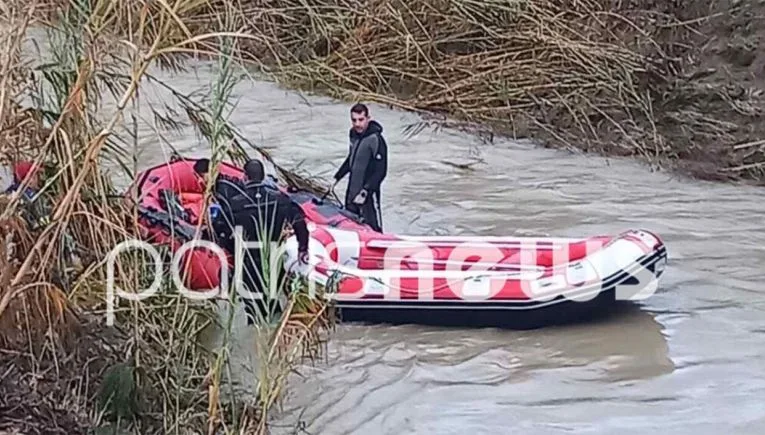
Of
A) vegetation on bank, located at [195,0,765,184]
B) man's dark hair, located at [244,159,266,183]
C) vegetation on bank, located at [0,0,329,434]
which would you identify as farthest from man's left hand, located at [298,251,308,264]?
vegetation on bank, located at [195,0,765,184]

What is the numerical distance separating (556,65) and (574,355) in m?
7.05

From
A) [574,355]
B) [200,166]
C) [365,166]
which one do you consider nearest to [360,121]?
[365,166]

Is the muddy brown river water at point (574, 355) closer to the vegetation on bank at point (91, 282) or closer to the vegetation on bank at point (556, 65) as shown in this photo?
the vegetation on bank at point (91, 282)

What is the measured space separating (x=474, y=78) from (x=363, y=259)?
668cm

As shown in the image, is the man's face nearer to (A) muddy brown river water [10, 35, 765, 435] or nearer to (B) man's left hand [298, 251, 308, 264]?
(A) muddy brown river water [10, 35, 765, 435]

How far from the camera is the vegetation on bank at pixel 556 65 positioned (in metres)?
12.8

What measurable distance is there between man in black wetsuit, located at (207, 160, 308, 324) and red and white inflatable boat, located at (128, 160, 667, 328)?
16 centimetres

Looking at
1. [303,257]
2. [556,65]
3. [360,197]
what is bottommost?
[303,257]

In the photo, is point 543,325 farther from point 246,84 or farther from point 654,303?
point 246,84

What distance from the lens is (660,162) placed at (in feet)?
39.7

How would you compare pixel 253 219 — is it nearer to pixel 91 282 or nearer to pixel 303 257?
pixel 303 257

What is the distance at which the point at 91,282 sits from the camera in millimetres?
4770

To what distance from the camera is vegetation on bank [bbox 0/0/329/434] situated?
14.5 ft

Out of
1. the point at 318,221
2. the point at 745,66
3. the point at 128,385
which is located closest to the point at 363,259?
the point at 318,221
